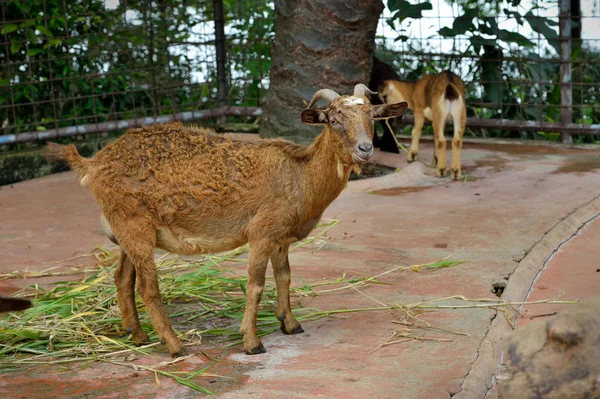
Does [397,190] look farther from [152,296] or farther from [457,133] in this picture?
[152,296]

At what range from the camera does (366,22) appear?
1062cm

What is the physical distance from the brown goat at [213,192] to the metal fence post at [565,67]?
7.38 m

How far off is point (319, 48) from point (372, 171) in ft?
5.40

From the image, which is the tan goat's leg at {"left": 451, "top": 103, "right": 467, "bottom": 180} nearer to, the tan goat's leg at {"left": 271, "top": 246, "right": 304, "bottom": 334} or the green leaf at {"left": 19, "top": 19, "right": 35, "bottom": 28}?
the tan goat's leg at {"left": 271, "top": 246, "right": 304, "bottom": 334}

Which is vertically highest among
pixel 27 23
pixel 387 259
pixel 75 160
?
pixel 27 23

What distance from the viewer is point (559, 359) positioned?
12.1ft

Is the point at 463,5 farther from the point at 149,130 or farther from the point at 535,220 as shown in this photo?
the point at 149,130

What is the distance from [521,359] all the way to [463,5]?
34.3 feet

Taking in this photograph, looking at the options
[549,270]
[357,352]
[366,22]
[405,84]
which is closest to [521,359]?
[357,352]

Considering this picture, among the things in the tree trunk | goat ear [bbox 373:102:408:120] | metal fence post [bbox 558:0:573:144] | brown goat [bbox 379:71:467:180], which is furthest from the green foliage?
goat ear [bbox 373:102:408:120]

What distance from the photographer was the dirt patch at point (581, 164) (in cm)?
1095

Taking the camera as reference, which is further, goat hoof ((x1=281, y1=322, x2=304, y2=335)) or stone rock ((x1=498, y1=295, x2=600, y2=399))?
goat hoof ((x1=281, y1=322, x2=304, y2=335))

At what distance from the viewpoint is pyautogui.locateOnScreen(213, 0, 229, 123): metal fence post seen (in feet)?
43.6

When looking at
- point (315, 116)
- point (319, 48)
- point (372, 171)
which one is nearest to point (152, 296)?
point (315, 116)
